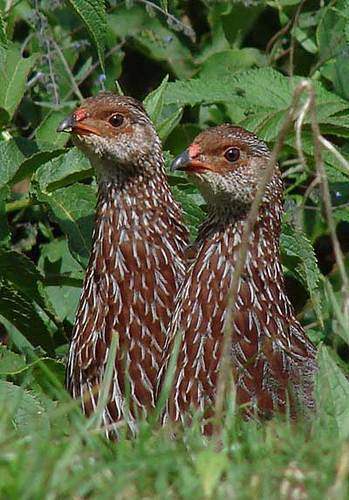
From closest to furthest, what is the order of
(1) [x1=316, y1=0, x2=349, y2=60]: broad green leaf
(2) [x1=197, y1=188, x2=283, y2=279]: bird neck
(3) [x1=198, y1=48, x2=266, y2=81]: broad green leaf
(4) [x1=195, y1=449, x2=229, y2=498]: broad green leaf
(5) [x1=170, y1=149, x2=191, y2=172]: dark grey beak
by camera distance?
(4) [x1=195, y1=449, x2=229, y2=498]: broad green leaf, (5) [x1=170, y1=149, x2=191, y2=172]: dark grey beak, (2) [x1=197, y1=188, x2=283, y2=279]: bird neck, (1) [x1=316, y1=0, x2=349, y2=60]: broad green leaf, (3) [x1=198, y1=48, x2=266, y2=81]: broad green leaf

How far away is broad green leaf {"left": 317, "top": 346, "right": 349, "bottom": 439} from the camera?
3.54m

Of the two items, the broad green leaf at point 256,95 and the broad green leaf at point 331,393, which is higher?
the broad green leaf at point 256,95

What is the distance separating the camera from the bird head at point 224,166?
4.48m

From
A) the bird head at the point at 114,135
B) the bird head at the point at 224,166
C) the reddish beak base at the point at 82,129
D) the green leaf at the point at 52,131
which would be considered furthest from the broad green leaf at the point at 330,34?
the reddish beak base at the point at 82,129

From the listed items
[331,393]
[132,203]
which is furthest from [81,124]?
[331,393]

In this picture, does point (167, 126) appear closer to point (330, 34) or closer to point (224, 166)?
point (224, 166)

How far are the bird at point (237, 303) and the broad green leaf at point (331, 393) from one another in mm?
496

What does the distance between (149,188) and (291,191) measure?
1.75m

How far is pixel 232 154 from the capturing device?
456cm

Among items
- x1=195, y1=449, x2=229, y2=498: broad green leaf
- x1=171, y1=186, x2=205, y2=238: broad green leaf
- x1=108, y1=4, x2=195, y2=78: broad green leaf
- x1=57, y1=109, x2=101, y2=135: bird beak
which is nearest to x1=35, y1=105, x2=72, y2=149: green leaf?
x1=171, y1=186, x2=205, y2=238: broad green leaf

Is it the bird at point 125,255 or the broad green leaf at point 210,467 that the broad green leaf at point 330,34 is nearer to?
the bird at point 125,255

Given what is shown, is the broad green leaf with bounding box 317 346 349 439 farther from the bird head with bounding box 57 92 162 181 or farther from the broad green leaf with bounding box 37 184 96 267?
the broad green leaf with bounding box 37 184 96 267

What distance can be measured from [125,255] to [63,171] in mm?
520

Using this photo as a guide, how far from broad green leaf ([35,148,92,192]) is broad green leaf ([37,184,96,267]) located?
0.12 feet
